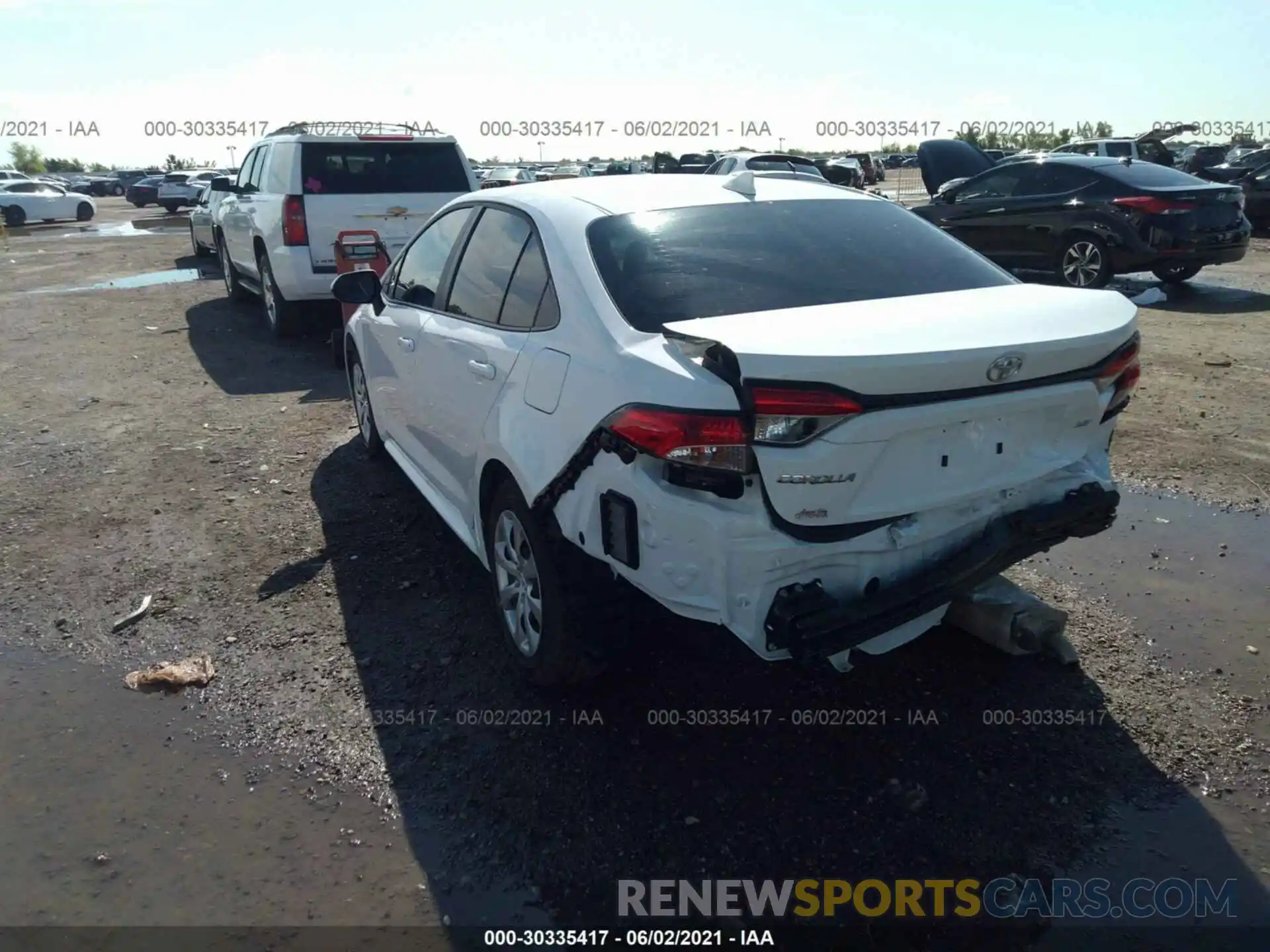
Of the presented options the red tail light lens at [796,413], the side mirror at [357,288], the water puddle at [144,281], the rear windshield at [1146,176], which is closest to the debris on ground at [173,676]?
the side mirror at [357,288]

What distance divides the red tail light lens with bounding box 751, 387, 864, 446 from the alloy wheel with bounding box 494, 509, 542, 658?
108 centimetres

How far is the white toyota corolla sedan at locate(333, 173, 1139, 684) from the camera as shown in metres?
2.60

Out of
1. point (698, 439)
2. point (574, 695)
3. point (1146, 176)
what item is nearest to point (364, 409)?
point (574, 695)

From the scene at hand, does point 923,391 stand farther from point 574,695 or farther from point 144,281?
point 144,281

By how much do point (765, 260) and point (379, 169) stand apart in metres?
6.79

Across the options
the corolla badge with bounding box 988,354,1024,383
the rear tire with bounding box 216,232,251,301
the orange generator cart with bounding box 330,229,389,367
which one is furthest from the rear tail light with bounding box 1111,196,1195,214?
the rear tire with bounding box 216,232,251,301

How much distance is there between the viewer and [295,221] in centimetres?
891

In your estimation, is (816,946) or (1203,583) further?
(1203,583)

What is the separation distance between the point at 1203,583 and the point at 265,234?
858 centimetres

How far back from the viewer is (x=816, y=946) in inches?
98.2

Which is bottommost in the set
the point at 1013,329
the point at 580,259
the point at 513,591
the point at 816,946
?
the point at 816,946

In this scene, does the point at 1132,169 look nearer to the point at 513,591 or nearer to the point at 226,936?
the point at 513,591

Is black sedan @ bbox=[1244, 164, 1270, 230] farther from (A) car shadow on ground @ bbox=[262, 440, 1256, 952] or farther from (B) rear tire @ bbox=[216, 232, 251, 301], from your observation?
(A) car shadow on ground @ bbox=[262, 440, 1256, 952]

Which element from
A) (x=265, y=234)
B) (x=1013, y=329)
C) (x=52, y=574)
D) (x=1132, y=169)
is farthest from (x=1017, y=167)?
(x=52, y=574)
